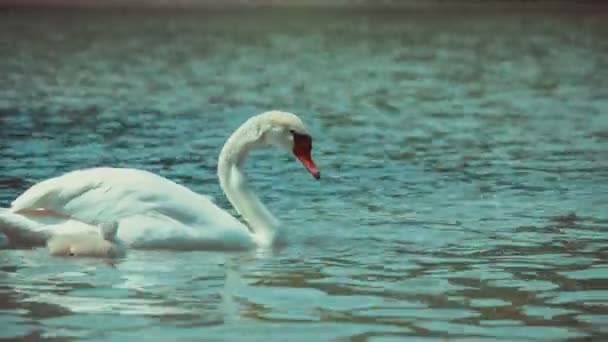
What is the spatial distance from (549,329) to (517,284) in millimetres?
1546

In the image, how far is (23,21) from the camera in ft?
192

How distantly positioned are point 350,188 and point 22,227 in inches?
183

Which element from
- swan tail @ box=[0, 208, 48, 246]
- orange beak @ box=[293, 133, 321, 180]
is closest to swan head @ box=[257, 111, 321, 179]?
orange beak @ box=[293, 133, 321, 180]

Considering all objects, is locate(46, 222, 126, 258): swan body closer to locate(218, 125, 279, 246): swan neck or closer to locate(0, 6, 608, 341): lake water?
locate(0, 6, 608, 341): lake water

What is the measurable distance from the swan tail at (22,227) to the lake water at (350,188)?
0.41 feet

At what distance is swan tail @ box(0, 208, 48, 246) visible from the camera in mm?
12148

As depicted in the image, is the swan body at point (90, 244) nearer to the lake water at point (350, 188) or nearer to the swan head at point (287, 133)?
the lake water at point (350, 188)

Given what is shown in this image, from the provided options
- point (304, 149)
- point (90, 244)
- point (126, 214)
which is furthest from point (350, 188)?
point (90, 244)

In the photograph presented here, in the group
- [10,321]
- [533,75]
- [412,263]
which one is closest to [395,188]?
[412,263]

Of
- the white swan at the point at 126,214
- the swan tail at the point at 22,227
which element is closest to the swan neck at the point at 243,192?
the white swan at the point at 126,214

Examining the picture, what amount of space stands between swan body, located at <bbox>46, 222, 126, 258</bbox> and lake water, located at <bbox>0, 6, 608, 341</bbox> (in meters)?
0.12

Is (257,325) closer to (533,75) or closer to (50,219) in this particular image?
(50,219)

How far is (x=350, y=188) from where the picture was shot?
16.2 meters

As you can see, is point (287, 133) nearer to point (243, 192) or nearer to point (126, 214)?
point (243, 192)
